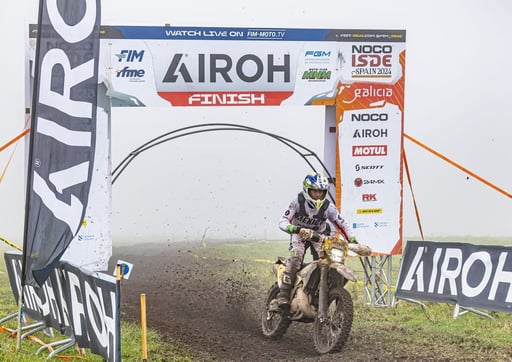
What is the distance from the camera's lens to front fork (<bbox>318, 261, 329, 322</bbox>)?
10.6m

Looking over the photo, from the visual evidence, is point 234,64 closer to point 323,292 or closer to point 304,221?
point 304,221

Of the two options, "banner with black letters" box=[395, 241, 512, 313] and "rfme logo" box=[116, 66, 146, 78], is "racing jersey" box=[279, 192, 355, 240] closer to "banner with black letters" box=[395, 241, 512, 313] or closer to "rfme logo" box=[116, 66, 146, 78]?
"banner with black letters" box=[395, 241, 512, 313]

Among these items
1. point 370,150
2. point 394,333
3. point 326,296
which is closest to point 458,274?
point 394,333

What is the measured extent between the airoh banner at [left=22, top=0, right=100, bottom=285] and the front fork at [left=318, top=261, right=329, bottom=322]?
272 centimetres

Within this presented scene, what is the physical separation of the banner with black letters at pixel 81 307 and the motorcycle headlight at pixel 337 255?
261 centimetres

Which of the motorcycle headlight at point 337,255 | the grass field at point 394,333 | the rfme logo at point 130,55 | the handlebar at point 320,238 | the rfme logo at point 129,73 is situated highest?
the rfme logo at point 130,55

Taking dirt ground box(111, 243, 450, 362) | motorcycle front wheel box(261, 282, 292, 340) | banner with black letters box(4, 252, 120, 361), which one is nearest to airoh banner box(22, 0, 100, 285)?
banner with black letters box(4, 252, 120, 361)

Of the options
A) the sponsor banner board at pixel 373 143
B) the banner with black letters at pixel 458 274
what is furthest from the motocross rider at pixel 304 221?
the sponsor banner board at pixel 373 143

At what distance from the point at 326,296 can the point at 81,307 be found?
2585 mm

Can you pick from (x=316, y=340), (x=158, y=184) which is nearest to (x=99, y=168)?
(x=158, y=184)

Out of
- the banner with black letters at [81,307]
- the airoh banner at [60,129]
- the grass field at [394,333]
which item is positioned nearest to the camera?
the banner with black letters at [81,307]

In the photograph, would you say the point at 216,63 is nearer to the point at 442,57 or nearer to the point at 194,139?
the point at 194,139

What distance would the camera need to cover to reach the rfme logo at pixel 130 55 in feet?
40.5

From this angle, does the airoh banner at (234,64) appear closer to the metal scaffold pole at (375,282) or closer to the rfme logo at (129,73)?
the rfme logo at (129,73)
